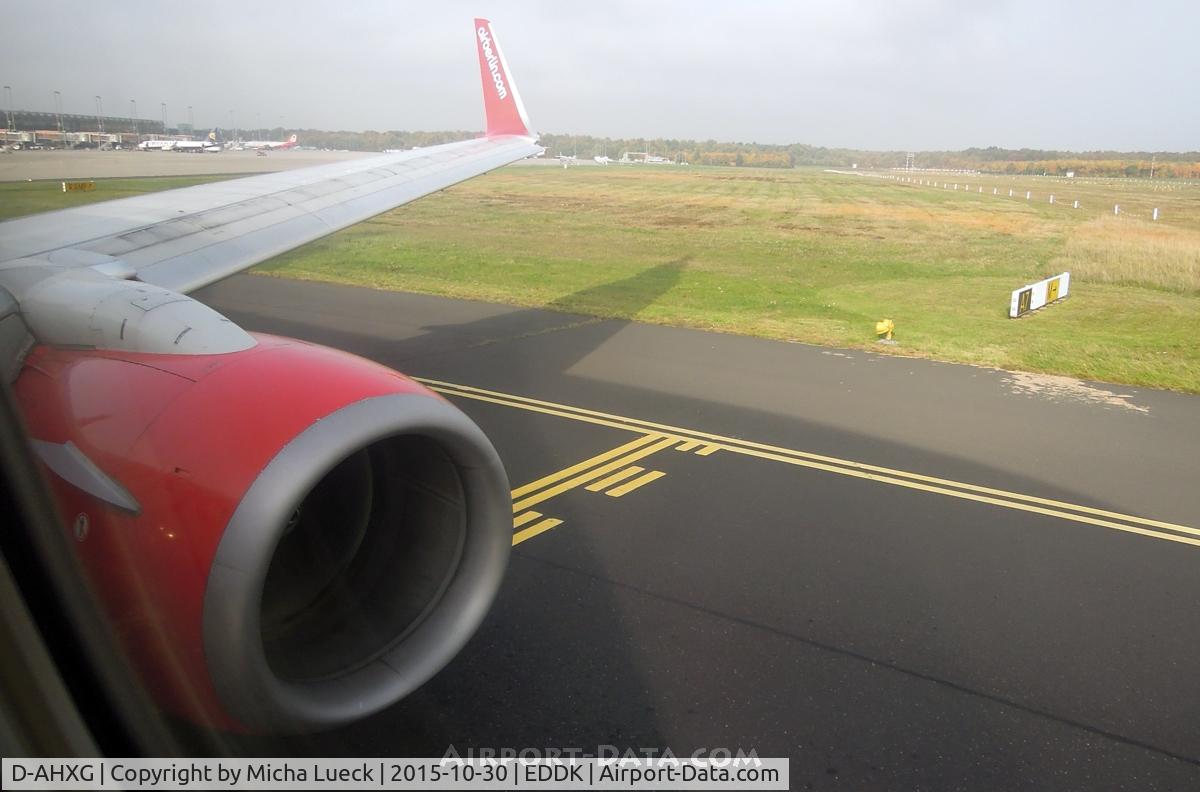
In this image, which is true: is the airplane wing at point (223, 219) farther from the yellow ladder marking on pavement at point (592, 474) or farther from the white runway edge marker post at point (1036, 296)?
the white runway edge marker post at point (1036, 296)

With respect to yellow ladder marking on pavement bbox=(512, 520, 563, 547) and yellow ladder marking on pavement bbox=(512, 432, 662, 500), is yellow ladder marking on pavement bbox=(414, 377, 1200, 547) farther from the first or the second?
yellow ladder marking on pavement bbox=(512, 520, 563, 547)

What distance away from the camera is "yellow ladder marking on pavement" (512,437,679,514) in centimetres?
686

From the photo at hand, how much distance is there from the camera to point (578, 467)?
7.64 m

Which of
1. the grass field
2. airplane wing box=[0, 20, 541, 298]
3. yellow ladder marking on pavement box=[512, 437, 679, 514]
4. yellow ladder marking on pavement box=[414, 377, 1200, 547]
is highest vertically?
airplane wing box=[0, 20, 541, 298]

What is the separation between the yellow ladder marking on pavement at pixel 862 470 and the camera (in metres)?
6.72

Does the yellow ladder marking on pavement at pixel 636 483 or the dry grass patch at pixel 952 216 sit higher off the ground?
the dry grass patch at pixel 952 216

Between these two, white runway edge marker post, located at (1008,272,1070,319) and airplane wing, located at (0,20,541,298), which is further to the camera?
white runway edge marker post, located at (1008,272,1070,319)

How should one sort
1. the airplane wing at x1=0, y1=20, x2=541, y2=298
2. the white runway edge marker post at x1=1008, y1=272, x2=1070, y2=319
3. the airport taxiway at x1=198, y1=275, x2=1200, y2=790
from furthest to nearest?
the white runway edge marker post at x1=1008, y1=272, x2=1070, y2=319 → the airplane wing at x1=0, y1=20, x2=541, y2=298 → the airport taxiway at x1=198, y1=275, x2=1200, y2=790

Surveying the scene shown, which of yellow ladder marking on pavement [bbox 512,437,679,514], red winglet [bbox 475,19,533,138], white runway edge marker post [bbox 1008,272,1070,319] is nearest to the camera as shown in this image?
yellow ladder marking on pavement [bbox 512,437,679,514]

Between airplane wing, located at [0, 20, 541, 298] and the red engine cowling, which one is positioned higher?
airplane wing, located at [0, 20, 541, 298]

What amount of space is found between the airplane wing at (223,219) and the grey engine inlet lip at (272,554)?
104cm

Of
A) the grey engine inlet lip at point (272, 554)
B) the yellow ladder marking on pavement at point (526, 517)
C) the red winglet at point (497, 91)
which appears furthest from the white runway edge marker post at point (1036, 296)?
the grey engine inlet lip at point (272, 554)

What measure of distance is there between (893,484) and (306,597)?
17.2ft

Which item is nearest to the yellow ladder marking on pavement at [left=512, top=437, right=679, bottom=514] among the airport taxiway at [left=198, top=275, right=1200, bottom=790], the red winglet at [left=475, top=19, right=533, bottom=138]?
the airport taxiway at [left=198, top=275, right=1200, bottom=790]
